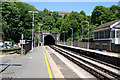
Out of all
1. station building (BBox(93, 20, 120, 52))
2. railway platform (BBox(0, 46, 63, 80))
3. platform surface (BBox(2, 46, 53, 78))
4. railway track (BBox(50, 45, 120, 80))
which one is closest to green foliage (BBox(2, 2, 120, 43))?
station building (BBox(93, 20, 120, 52))

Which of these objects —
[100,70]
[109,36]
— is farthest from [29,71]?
[109,36]

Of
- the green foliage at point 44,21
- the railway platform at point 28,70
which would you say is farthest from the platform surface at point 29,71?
the green foliage at point 44,21

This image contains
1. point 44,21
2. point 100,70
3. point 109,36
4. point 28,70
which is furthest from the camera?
point 44,21

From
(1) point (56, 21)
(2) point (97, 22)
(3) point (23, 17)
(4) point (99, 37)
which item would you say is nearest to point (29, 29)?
(3) point (23, 17)

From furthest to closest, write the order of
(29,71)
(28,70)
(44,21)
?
(44,21) < (28,70) < (29,71)

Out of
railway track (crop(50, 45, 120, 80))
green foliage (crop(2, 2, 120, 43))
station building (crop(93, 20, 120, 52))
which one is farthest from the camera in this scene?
green foliage (crop(2, 2, 120, 43))

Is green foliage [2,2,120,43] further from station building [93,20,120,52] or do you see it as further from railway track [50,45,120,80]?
railway track [50,45,120,80]

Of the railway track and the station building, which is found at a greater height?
the station building

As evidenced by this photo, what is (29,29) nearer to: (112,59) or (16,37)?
(16,37)

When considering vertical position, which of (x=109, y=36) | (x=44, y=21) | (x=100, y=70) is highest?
(x=44, y=21)

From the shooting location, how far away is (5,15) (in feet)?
141

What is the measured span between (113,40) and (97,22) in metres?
52.5

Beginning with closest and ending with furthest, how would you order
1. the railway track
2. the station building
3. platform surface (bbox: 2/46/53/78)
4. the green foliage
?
1. platform surface (bbox: 2/46/53/78)
2. the railway track
3. the station building
4. the green foliage

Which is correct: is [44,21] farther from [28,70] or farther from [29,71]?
[29,71]
